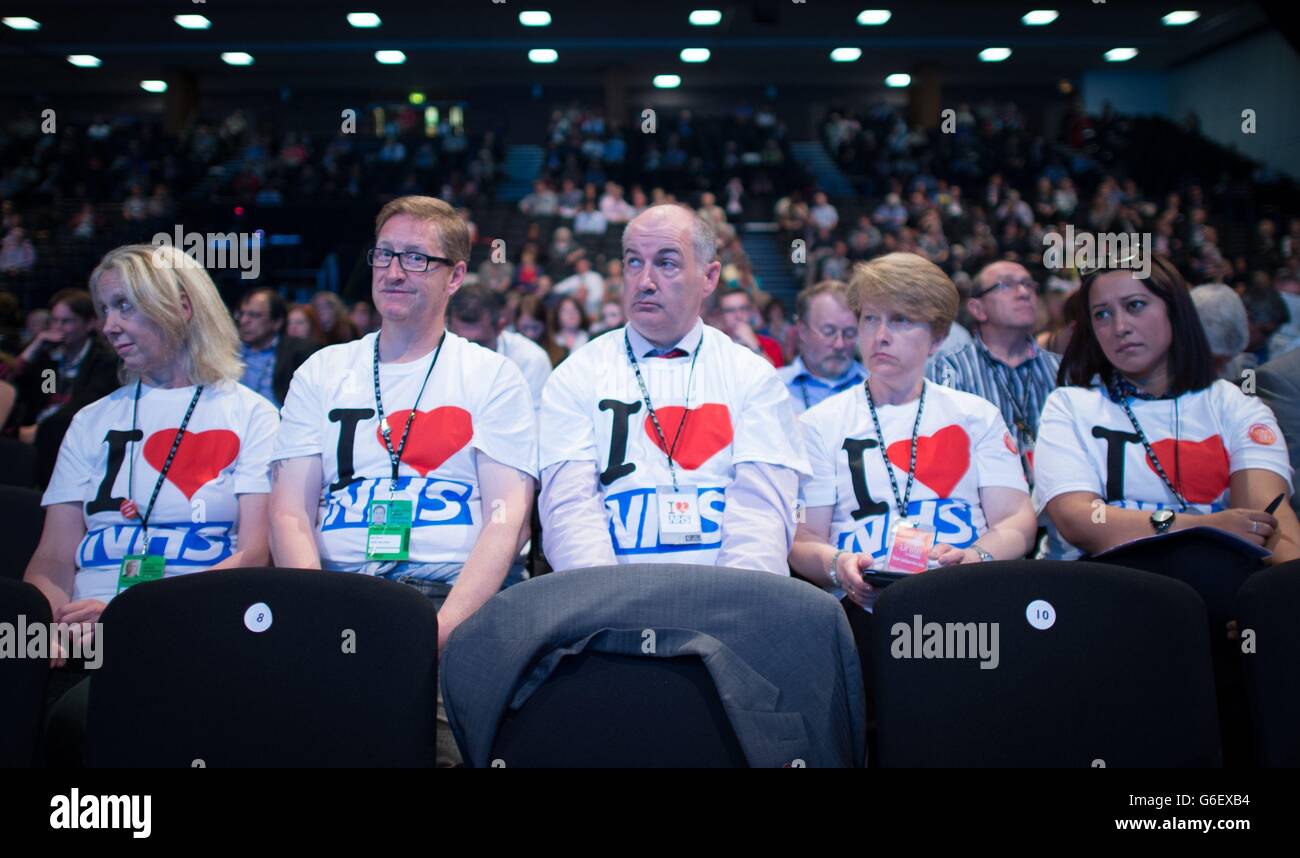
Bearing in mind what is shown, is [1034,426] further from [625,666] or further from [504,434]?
[625,666]

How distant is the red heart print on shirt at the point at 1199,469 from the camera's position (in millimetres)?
2338

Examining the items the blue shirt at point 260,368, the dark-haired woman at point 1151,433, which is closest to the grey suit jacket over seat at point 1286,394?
the dark-haired woman at point 1151,433

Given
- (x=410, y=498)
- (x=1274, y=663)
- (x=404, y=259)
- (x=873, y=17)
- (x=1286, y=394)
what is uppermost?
(x=873, y=17)

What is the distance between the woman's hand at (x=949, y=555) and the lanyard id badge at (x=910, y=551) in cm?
2

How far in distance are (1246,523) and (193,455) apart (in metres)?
2.45

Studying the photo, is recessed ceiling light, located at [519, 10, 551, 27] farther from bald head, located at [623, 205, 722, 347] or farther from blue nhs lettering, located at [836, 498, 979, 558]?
blue nhs lettering, located at [836, 498, 979, 558]

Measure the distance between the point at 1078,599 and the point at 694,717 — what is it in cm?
66

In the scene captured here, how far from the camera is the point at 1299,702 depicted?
1.58 meters

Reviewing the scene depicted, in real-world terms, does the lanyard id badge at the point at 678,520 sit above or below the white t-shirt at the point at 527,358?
below

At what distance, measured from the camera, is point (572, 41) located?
15.5 metres

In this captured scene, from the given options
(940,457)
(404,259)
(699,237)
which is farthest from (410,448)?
(940,457)

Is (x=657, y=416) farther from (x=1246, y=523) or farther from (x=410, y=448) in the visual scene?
(x=1246, y=523)
